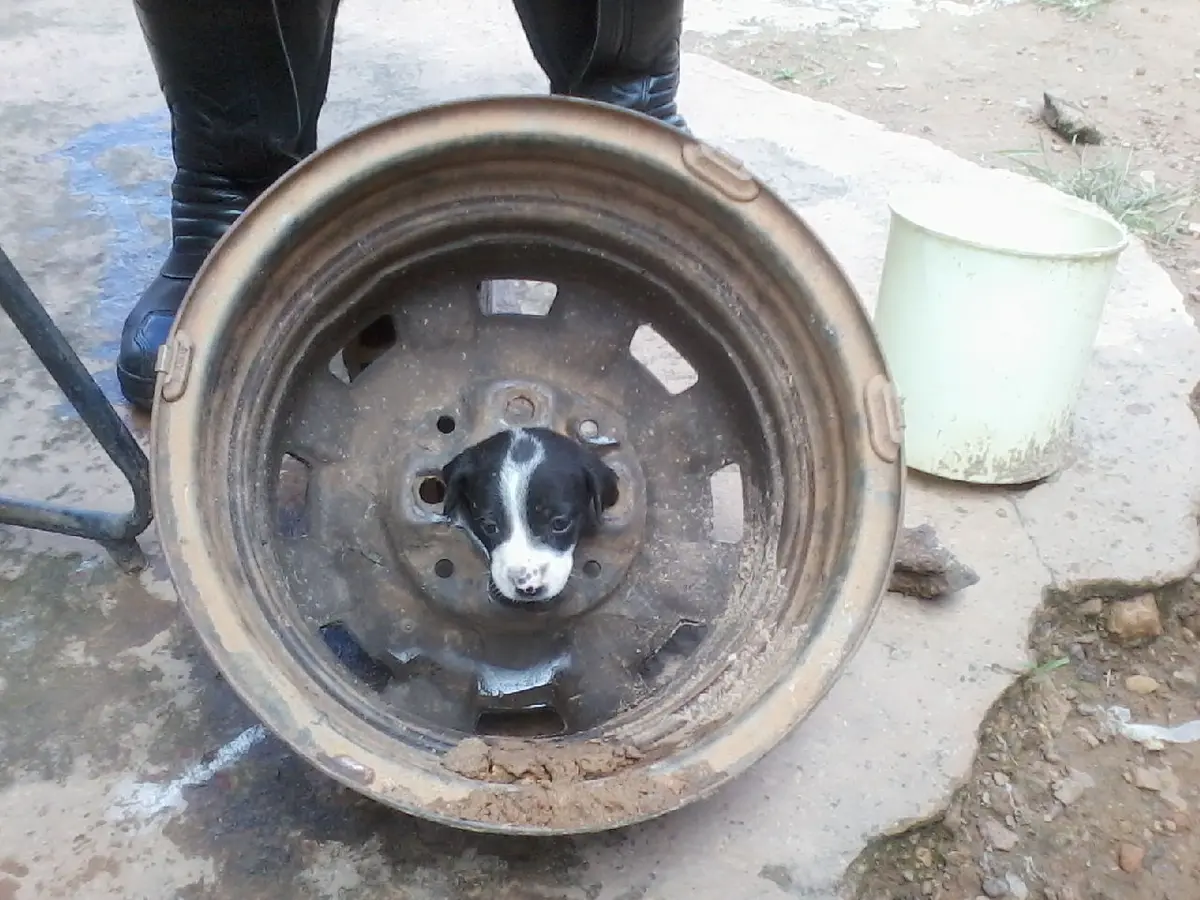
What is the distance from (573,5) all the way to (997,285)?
77 centimetres

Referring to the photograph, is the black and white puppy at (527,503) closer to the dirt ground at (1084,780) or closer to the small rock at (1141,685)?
the dirt ground at (1084,780)

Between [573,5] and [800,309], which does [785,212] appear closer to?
[800,309]

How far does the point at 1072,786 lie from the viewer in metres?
1.43

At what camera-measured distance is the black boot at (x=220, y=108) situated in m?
1.51

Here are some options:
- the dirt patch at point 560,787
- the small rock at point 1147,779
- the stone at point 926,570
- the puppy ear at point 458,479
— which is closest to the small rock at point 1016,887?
the small rock at point 1147,779

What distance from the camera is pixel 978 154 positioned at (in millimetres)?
3316

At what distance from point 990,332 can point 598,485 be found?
0.68m

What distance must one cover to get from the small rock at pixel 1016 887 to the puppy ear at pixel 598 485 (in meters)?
0.63

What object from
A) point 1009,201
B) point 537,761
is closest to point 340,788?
point 537,761

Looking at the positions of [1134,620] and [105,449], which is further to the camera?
[1134,620]

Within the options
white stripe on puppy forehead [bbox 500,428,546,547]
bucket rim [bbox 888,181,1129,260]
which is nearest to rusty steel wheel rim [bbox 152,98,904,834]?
white stripe on puppy forehead [bbox 500,428,546,547]

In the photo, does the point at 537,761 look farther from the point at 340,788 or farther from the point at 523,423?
the point at 523,423

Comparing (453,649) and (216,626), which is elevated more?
(216,626)

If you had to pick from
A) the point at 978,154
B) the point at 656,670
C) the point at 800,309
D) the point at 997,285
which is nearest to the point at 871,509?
the point at 800,309
